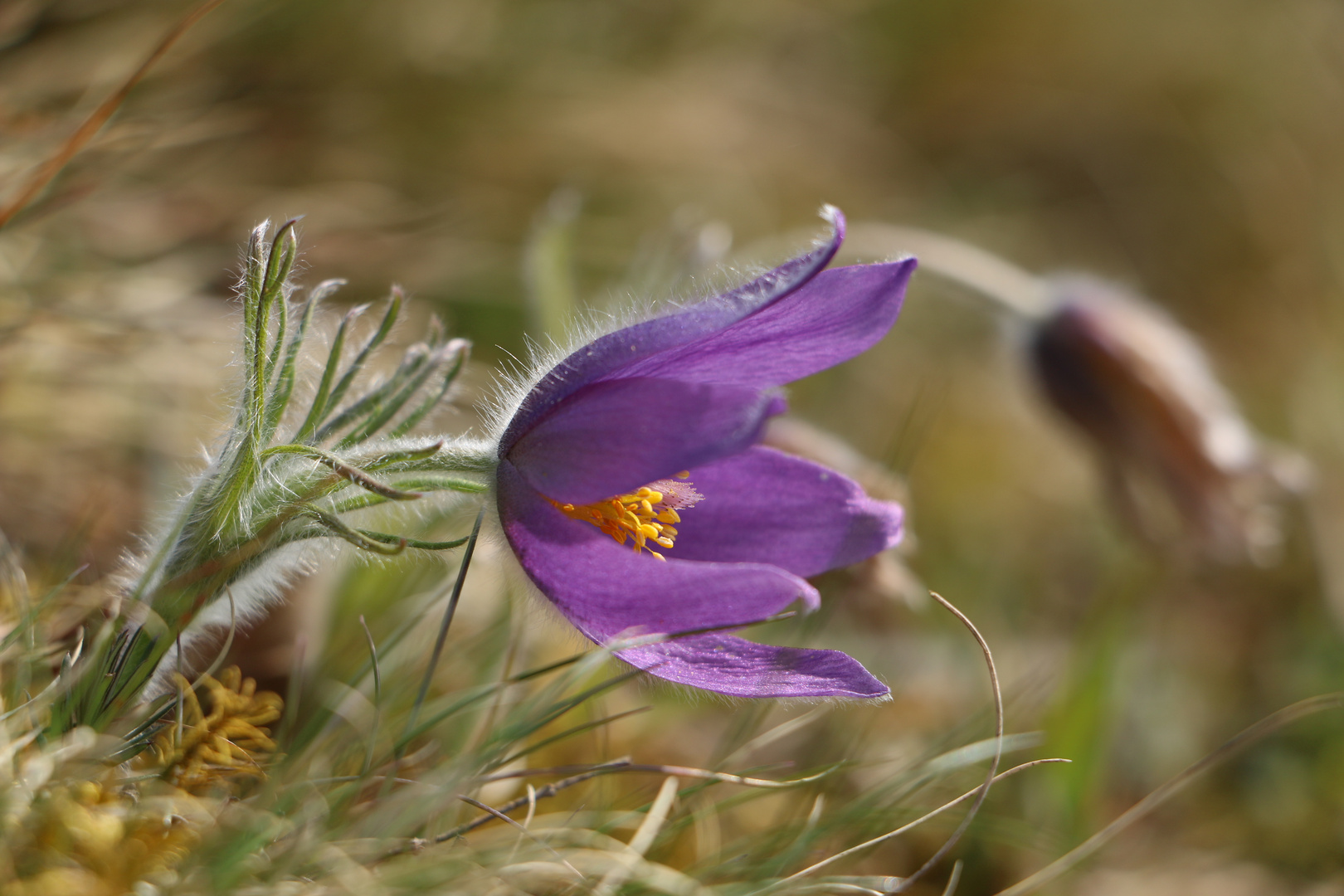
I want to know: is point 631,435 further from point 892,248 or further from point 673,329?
point 892,248

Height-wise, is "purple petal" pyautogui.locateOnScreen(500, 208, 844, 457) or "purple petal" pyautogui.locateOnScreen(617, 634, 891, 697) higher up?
"purple petal" pyautogui.locateOnScreen(500, 208, 844, 457)

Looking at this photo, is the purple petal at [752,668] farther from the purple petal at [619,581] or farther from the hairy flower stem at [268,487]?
the hairy flower stem at [268,487]

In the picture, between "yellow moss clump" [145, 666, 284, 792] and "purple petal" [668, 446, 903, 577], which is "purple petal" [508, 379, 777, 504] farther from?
"yellow moss clump" [145, 666, 284, 792]

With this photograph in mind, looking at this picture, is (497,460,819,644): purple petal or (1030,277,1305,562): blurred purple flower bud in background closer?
(497,460,819,644): purple petal

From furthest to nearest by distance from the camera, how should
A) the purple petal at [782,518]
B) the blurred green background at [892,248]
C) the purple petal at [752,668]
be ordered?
the blurred green background at [892,248], the purple petal at [782,518], the purple petal at [752,668]

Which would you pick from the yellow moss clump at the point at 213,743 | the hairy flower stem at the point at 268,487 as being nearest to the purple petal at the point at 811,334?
the hairy flower stem at the point at 268,487

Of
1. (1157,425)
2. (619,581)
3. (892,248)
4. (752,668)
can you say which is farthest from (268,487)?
(1157,425)

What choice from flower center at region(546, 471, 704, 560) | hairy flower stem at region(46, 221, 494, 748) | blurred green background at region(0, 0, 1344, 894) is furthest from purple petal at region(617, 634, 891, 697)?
blurred green background at region(0, 0, 1344, 894)
